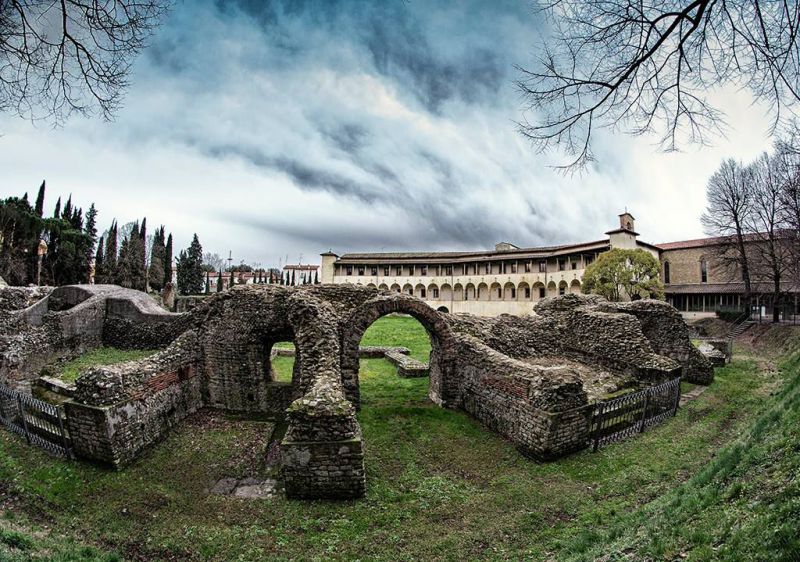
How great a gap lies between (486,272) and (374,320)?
43.1m

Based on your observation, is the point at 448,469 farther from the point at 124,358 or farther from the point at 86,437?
the point at 124,358

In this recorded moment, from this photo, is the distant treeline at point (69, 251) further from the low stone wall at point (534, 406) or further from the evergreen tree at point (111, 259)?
the low stone wall at point (534, 406)

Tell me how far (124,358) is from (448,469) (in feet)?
46.5

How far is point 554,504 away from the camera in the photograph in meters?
6.60

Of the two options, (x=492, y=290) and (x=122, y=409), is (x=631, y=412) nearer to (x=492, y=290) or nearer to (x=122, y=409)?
(x=122, y=409)

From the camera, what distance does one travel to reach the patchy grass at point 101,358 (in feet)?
46.2

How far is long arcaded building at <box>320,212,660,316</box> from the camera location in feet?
144

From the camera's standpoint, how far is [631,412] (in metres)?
9.68

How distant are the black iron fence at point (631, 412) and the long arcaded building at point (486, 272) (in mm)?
33392

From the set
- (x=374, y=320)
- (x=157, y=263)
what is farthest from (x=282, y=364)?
(x=157, y=263)

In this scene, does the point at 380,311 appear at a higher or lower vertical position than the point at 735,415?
higher

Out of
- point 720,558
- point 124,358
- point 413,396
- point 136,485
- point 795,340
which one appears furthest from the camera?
point 795,340

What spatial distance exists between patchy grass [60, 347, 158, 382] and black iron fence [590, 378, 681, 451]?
15.9m

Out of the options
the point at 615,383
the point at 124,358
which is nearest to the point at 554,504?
the point at 615,383
